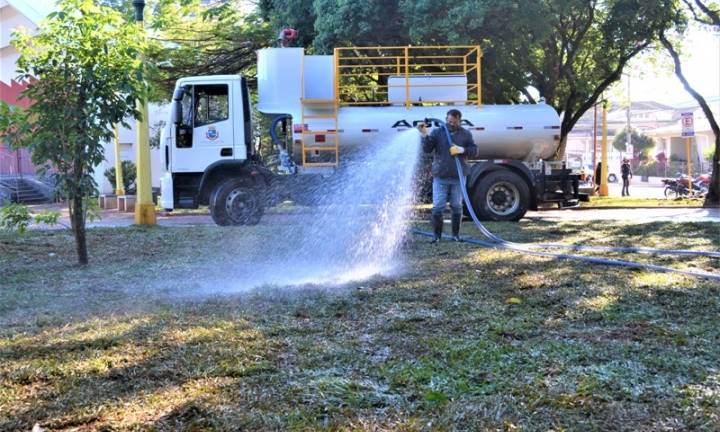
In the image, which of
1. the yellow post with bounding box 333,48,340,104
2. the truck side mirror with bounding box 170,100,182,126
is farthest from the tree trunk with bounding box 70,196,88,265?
the yellow post with bounding box 333,48,340,104

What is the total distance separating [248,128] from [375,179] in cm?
259

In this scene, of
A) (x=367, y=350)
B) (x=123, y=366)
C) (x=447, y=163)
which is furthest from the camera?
(x=447, y=163)

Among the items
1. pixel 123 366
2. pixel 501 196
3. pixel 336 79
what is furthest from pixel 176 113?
pixel 123 366

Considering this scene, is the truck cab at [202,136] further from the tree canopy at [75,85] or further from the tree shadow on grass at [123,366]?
the tree shadow on grass at [123,366]

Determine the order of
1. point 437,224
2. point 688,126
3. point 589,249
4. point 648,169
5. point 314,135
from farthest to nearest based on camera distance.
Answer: point 648,169 → point 688,126 → point 314,135 → point 437,224 → point 589,249

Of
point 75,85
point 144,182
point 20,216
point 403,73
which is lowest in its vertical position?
point 20,216

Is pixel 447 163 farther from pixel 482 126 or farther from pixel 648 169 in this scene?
pixel 648 169

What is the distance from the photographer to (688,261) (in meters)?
7.62

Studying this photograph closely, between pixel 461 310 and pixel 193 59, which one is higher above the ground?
pixel 193 59

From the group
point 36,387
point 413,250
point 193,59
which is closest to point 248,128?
point 413,250

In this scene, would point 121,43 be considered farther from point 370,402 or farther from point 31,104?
point 370,402

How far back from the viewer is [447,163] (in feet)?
30.3

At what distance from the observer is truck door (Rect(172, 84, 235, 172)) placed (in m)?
12.6

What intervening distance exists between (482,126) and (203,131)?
5.34 metres
